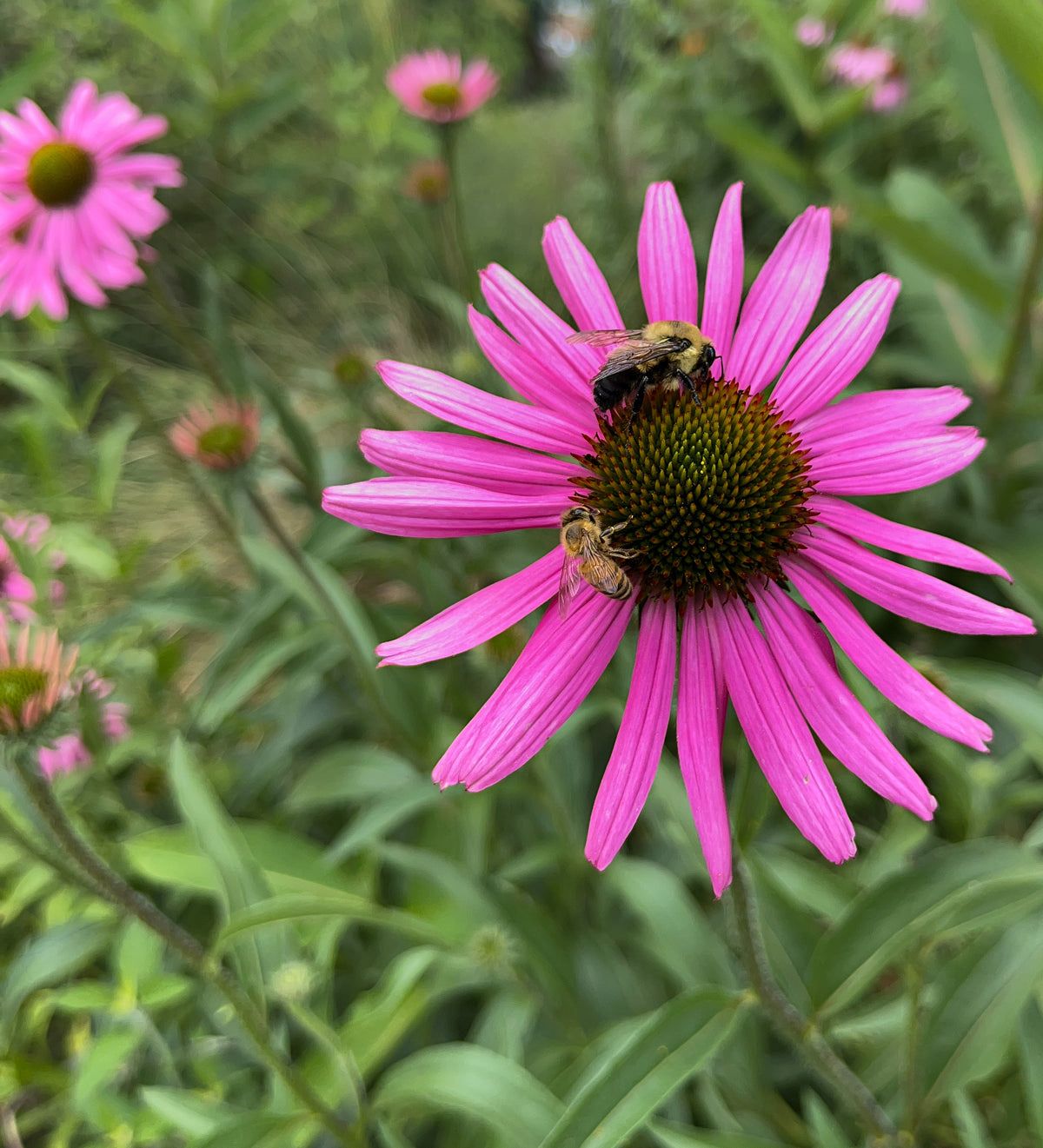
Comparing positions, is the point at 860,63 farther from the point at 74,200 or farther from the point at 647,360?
the point at 647,360

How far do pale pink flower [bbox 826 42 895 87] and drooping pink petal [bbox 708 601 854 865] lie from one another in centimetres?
218

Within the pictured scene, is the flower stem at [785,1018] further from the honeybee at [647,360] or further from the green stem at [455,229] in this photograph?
the green stem at [455,229]

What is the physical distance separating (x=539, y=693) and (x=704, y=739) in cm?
14

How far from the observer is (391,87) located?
7.11 feet

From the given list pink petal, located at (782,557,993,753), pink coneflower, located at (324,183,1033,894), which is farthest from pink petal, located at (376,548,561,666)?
pink petal, located at (782,557,993,753)

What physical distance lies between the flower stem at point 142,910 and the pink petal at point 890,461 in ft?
2.54

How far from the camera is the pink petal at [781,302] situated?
28.7 inches

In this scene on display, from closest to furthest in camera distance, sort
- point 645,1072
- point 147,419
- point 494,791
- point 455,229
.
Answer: point 645,1072 < point 494,791 < point 147,419 < point 455,229

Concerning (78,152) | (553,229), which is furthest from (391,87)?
(553,229)

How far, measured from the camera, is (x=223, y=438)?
4.17 ft

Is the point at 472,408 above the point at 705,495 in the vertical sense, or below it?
above

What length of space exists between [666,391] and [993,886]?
0.51 metres

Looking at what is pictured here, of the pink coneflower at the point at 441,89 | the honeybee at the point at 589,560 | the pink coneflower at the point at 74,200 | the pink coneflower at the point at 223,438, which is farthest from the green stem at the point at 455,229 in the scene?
the honeybee at the point at 589,560

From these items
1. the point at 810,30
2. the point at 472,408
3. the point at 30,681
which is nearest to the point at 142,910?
the point at 30,681
